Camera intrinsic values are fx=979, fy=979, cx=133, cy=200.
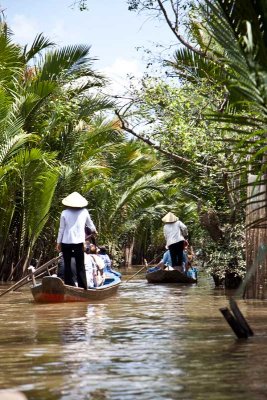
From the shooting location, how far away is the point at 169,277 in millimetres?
23297

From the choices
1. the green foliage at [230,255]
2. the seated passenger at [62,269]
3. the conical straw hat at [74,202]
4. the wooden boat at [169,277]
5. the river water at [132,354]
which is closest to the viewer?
the river water at [132,354]

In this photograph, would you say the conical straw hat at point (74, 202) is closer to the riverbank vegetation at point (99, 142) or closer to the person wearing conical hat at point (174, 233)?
the riverbank vegetation at point (99, 142)

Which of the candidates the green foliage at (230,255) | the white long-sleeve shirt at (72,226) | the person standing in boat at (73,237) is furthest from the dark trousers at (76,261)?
the green foliage at (230,255)

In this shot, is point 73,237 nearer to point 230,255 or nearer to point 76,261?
point 76,261

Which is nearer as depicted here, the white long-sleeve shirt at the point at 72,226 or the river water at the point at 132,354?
the river water at the point at 132,354

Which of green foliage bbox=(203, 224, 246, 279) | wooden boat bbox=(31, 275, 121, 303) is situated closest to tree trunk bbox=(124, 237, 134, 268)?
green foliage bbox=(203, 224, 246, 279)

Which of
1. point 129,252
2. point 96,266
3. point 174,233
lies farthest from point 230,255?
point 129,252

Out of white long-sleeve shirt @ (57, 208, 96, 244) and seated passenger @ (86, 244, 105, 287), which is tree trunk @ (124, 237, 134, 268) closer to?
seated passenger @ (86, 244, 105, 287)

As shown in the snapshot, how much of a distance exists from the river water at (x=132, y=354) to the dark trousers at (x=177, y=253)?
867cm

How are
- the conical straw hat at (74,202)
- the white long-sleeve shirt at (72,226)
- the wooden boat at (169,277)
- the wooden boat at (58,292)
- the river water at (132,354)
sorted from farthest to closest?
the wooden boat at (169,277)
the conical straw hat at (74,202)
the white long-sleeve shirt at (72,226)
the wooden boat at (58,292)
the river water at (132,354)

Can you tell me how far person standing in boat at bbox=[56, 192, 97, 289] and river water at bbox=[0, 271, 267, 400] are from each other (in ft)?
5.11

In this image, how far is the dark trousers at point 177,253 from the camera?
2339 cm

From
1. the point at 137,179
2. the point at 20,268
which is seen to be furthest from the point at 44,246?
the point at 137,179

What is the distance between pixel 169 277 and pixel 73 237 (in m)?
7.61
